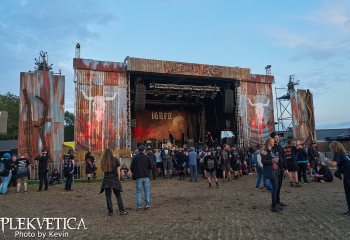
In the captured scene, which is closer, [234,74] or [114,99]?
[114,99]

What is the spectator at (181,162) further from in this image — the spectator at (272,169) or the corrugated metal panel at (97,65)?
the spectator at (272,169)

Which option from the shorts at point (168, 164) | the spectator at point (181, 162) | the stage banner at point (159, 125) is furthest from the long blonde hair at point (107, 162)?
the stage banner at point (159, 125)

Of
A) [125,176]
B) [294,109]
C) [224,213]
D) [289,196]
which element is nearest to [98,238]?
[224,213]

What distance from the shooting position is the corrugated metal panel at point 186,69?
18094mm

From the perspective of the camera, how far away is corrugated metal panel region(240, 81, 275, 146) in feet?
69.1

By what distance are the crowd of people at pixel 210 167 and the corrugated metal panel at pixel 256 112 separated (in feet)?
11.8

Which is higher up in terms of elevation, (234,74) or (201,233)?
(234,74)

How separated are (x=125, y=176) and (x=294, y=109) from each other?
13.7 m

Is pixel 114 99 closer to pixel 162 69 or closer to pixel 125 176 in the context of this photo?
pixel 162 69

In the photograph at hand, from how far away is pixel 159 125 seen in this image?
27.0 m

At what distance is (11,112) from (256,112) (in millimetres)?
33835

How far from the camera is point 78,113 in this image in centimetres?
1698

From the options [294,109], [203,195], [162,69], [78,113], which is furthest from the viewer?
[294,109]

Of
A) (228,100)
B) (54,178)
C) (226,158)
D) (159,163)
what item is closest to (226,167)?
(226,158)
